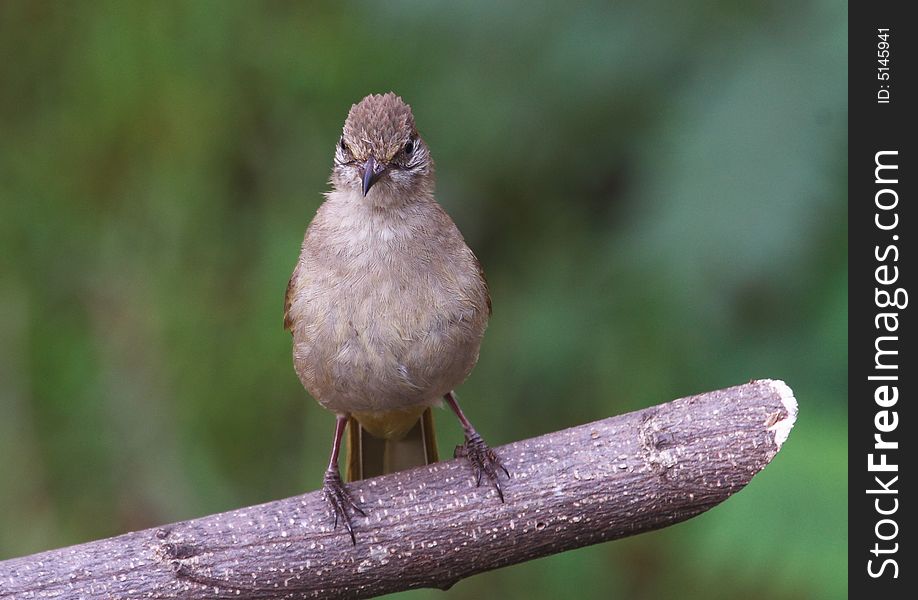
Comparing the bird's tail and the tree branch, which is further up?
the bird's tail

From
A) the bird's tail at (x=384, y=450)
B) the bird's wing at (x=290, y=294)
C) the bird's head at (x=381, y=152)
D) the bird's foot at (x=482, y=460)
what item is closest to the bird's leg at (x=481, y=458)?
the bird's foot at (x=482, y=460)

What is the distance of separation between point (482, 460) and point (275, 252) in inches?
83.1

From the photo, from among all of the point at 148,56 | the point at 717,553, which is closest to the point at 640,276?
the point at 717,553

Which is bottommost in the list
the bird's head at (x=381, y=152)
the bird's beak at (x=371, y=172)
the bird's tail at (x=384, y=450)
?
the bird's tail at (x=384, y=450)

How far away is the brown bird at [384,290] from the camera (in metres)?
3.95

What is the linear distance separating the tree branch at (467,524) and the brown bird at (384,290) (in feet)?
0.49

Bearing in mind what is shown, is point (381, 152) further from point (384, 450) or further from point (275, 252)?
point (275, 252)

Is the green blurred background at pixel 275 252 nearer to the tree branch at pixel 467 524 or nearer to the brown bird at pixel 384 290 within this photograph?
the brown bird at pixel 384 290

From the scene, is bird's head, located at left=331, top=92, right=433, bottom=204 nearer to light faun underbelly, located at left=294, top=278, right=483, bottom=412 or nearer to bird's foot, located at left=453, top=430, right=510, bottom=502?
light faun underbelly, located at left=294, top=278, right=483, bottom=412

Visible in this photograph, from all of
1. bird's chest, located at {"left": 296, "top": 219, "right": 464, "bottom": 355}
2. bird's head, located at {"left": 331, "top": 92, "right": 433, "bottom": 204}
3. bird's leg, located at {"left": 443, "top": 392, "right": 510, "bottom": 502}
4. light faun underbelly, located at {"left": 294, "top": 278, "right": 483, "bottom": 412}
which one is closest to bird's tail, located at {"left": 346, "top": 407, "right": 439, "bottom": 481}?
bird's leg, located at {"left": 443, "top": 392, "right": 510, "bottom": 502}

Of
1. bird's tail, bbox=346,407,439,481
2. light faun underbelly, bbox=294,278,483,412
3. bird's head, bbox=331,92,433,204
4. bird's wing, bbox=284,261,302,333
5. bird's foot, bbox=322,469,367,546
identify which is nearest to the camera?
bird's foot, bbox=322,469,367,546

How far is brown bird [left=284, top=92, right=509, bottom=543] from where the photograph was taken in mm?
3945
